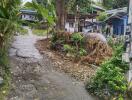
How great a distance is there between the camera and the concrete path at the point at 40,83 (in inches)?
328

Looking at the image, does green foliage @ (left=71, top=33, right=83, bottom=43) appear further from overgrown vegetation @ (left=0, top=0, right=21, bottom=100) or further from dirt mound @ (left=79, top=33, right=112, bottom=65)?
overgrown vegetation @ (left=0, top=0, right=21, bottom=100)

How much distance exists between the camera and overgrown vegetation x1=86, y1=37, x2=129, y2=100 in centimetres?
814

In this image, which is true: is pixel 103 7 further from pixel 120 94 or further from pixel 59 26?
pixel 120 94

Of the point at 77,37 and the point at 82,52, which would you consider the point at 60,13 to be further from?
the point at 82,52

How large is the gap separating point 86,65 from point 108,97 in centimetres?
470

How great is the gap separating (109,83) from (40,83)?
2291 millimetres

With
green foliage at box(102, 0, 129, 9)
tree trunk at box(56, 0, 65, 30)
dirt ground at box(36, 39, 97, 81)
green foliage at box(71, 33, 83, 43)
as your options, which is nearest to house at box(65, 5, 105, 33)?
green foliage at box(102, 0, 129, 9)

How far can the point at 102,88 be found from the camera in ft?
28.5

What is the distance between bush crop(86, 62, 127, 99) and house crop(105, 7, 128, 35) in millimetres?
15166

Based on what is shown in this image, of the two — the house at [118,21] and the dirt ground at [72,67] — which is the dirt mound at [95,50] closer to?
the dirt ground at [72,67]

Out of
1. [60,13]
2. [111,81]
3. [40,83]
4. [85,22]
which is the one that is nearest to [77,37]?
[40,83]

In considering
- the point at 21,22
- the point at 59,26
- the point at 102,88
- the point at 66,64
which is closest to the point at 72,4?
the point at 59,26

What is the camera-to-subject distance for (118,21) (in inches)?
1016

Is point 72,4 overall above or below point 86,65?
above
